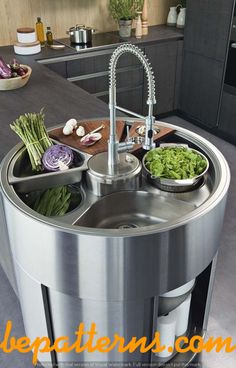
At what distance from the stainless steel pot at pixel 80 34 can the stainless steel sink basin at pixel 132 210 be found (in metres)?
2.49

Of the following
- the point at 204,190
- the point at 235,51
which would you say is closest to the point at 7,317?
the point at 204,190

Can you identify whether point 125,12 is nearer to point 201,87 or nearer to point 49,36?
point 49,36

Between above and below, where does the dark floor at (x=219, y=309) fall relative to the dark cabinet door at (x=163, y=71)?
below

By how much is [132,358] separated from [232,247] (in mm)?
1266

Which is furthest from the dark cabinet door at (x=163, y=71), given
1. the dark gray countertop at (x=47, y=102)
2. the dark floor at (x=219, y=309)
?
the dark floor at (x=219, y=309)

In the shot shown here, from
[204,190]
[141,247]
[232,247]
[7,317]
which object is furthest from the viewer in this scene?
[232,247]

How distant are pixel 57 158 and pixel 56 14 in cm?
270

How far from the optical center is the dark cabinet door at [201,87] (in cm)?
382

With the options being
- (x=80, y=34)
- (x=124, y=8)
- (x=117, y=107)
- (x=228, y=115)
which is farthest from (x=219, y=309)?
(x=124, y=8)

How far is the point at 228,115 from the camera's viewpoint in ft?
12.5

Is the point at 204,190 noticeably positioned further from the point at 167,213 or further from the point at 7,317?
the point at 7,317

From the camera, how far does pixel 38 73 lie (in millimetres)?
2971

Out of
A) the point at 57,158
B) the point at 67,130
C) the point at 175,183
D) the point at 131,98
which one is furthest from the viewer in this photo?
the point at 131,98

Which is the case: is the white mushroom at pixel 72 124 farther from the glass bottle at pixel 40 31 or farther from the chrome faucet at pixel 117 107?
the glass bottle at pixel 40 31
